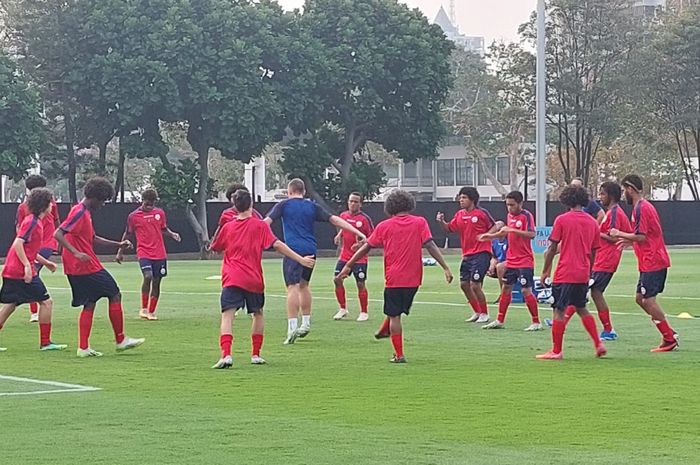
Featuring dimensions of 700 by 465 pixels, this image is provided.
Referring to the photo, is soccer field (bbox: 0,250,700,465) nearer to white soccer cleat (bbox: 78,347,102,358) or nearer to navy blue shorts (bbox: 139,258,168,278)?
white soccer cleat (bbox: 78,347,102,358)

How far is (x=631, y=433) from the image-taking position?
10.2m

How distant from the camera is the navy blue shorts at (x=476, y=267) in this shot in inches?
797

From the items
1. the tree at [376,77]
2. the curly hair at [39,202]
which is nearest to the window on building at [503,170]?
the tree at [376,77]

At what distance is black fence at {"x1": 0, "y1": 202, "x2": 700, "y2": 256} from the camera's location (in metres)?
55.6

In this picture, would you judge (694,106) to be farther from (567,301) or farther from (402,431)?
(402,431)

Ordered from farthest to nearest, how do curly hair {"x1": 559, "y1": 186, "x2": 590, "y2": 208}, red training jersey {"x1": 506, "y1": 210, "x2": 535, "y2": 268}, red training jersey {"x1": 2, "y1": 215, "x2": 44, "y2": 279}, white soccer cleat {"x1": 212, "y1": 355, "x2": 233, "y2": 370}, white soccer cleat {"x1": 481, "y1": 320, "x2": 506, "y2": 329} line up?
white soccer cleat {"x1": 481, "y1": 320, "x2": 506, "y2": 329}
red training jersey {"x1": 506, "y1": 210, "x2": 535, "y2": 268}
red training jersey {"x1": 2, "y1": 215, "x2": 44, "y2": 279}
curly hair {"x1": 559, "y1": 186, "x2": 590, "y2": 208}
white soccer cleat {"x1": 212, "y1": 355, "x2": 233, "y2": 370}

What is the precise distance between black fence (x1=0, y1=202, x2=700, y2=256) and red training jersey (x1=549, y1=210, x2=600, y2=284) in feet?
125

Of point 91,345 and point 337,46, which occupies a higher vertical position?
point 337,46

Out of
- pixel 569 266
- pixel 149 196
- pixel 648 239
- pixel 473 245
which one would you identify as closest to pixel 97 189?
pixel 569 266

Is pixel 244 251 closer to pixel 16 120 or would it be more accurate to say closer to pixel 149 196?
pixel 149 196

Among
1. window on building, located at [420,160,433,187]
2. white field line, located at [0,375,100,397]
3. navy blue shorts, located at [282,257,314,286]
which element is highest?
window on building, located at [420,160,433,187]

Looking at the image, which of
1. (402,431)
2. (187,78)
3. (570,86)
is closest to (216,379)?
(402,431)

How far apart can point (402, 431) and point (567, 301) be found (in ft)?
17.3

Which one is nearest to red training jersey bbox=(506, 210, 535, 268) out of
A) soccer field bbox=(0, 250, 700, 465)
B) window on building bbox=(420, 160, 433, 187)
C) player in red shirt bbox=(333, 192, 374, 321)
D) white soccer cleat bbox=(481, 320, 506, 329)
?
white soccer cleat bbox=(481, 320, 506, 329)
